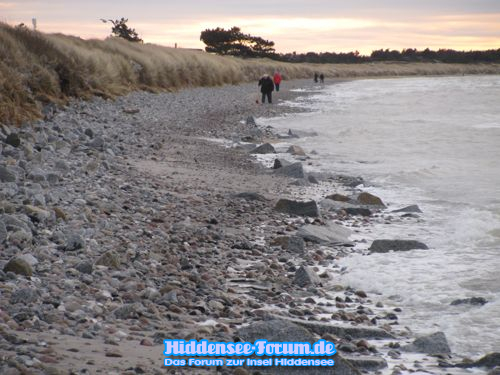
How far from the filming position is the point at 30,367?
10.1ft

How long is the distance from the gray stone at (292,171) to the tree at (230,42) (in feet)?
239

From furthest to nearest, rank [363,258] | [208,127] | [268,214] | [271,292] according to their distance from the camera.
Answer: [208,127] → [268,214] → [363,258] → [271,292]

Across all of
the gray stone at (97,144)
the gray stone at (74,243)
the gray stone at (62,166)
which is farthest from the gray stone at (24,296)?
the gray stone at (97,144)

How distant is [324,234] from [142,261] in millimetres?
2631

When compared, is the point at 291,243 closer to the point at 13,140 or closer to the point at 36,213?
the point at 36,213

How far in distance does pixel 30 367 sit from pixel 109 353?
54cm

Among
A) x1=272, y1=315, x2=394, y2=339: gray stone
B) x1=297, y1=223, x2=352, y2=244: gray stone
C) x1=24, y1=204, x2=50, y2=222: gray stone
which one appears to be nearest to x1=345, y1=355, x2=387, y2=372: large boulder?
x1=272, y1=315, x2=394, y2=339: gray stone

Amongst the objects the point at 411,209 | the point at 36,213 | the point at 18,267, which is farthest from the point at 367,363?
the point at 411,209

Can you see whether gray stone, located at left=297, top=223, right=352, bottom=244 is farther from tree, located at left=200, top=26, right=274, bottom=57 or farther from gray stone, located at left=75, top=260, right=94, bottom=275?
tree, located at left=200, top=26, right=274, bottom=57

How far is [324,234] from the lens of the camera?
7.44 meters

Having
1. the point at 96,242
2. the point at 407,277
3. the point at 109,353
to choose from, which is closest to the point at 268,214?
the point at 407,277

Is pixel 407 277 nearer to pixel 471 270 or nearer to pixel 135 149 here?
pixel 471 270

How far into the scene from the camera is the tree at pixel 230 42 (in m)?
83.3

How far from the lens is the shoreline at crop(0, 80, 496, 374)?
3.81 m
